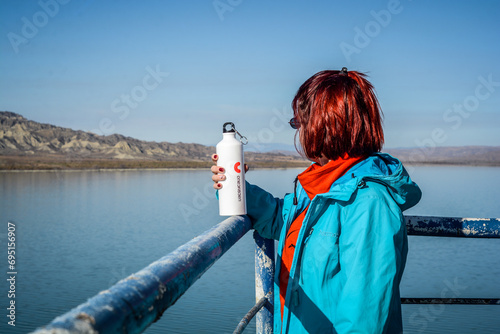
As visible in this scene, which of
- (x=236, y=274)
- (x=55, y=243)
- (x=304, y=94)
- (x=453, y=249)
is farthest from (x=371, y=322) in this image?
(x=55, y=243)

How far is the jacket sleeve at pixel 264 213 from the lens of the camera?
1.91m

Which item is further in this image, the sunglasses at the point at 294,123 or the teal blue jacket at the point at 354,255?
the sunglasses at the point at 294,123

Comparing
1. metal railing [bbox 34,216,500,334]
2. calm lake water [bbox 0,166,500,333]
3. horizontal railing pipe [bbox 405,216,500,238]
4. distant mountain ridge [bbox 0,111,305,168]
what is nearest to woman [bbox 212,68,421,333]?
metal railing [bbox 34,216,500,334]

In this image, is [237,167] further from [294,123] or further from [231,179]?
[294,123]

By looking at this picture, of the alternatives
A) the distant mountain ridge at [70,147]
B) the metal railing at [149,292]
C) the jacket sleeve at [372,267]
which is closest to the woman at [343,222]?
the jacket sleeve at [372,267]

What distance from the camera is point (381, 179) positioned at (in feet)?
4.50

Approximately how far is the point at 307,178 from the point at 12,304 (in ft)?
38.1

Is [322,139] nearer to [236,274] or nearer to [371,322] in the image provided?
[371,322]

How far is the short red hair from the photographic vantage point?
151 centimetres

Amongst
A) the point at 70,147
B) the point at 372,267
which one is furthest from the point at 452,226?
the point at 70,147

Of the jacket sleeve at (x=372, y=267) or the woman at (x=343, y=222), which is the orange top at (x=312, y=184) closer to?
the woman at (x=343, y=222)

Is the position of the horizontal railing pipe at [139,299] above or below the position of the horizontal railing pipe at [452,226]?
above

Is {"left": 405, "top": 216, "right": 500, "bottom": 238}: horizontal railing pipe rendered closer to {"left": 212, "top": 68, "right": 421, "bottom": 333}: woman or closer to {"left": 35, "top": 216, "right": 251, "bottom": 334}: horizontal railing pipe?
{"left": 212, "top": 68, "right": 421, "bottom": 333}: woman

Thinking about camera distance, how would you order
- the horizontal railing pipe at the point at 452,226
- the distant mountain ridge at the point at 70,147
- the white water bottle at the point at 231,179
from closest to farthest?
the white water bottle at the point at 231,179
the horizontal railing pipe at the point at 452,226
the distant mountain ridge at the point at 70,147
